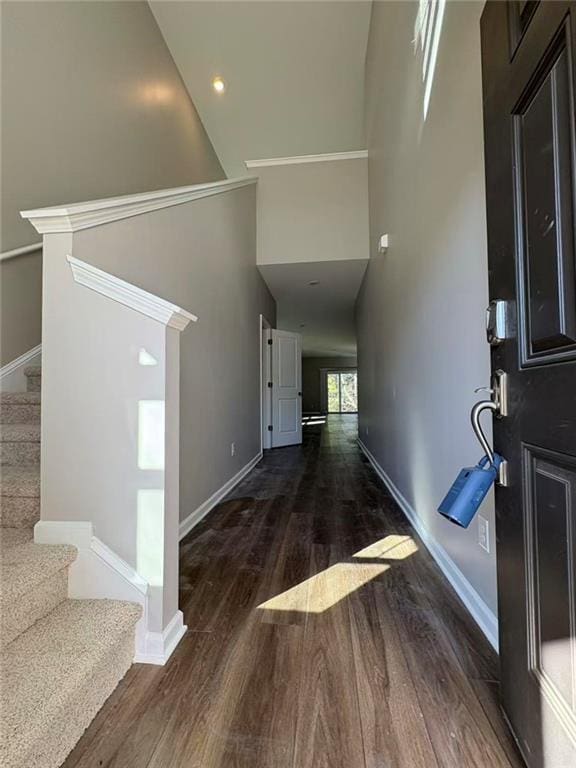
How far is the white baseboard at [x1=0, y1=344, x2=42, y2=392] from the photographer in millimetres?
2205

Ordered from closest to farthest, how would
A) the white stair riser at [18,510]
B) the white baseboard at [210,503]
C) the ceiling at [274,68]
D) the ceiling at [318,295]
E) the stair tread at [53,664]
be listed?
the stair tread at [53,664], the white stair riser at [18,510], the white baseboard at [210,503], the ceiling at [274,68], the ceiling at [318,295]

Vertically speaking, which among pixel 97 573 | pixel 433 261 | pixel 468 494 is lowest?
pixel 97 573

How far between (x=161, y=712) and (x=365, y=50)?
5.34 m

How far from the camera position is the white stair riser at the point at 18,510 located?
1472 mm

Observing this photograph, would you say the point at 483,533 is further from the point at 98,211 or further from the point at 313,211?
the point at 313,211

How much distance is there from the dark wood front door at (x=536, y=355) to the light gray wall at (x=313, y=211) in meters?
3.58

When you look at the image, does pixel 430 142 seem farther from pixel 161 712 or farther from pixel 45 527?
pixel 161 712

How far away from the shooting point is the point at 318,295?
6.07 meters

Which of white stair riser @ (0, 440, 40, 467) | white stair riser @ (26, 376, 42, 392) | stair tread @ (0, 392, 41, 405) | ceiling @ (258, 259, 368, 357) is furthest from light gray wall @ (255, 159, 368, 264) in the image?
white stair riser @ (0, 440, 40, 467)

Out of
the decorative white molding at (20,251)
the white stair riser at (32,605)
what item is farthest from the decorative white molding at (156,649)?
the decorative white molding at (20,251)

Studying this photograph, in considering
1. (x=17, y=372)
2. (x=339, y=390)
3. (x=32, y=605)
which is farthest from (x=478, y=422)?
(x=339, y=390)

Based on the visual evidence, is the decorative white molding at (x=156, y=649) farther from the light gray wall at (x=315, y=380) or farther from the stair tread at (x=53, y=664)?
the light gray wall at (x=315, y=380)

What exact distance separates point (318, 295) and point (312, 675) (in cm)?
547

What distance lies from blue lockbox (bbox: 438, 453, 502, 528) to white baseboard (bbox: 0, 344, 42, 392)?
2459 millimetres
